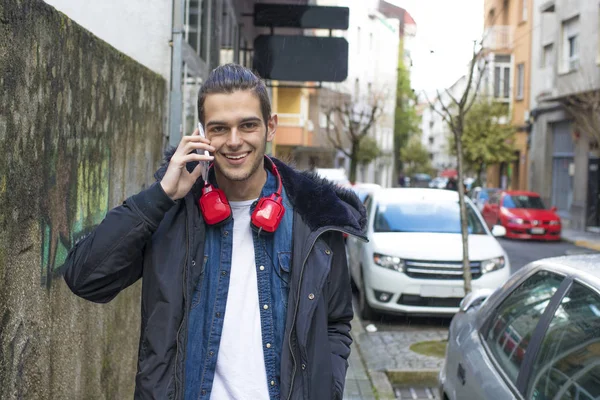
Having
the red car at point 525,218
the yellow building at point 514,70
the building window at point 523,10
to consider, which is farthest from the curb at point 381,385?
the building window at point 523,10

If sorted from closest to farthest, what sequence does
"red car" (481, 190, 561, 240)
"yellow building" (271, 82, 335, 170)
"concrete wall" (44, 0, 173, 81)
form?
"concrete wall" (44, 0, 173, 81) → "red car" (481, 190, 561, 240) → "yellow building" (271, 82, 335, 170)

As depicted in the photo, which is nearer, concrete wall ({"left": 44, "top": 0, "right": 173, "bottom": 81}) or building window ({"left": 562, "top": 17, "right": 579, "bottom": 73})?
concrete wall ({"left": 44, "top": 0, "right": 173, "bottom": 81})

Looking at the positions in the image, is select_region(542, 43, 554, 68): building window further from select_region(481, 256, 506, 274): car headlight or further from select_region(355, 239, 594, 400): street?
select_region(481, 256, 506, 274): car headlight

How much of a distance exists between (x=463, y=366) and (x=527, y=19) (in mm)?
31740

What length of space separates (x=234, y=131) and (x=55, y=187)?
41.4 inches

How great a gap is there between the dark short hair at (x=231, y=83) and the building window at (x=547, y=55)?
2822cm

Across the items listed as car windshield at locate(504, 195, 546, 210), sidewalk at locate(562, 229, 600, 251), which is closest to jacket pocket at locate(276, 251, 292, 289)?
sidewalk at locate(562, 229, 600, 251)

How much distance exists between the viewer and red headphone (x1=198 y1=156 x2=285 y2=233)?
2262 millimetres

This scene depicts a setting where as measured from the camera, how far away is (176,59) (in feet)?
19.2

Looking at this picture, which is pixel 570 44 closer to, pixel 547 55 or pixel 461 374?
pixel 547 55

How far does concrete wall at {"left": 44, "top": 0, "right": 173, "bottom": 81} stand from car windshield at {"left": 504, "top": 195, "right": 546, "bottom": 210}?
18.0m

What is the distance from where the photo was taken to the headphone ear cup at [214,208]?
2.26 metres

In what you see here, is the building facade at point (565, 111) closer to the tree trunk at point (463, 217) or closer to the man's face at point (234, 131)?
the tree trunk at point (463, 217)

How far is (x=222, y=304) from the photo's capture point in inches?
86.4
